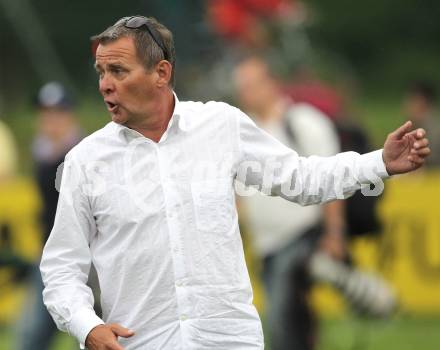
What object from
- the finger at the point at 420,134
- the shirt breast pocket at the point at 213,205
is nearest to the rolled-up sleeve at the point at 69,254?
the shirt breast pocket at the point at 213,205

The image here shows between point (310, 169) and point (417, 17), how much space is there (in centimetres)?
3059

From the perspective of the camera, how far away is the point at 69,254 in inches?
205

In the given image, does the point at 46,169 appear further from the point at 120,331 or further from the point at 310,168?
the point at 120,331

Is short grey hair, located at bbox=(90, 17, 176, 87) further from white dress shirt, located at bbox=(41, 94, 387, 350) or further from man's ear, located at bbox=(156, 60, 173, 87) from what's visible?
white dress shirt, located at bbox=(41, 94, 387, 350)

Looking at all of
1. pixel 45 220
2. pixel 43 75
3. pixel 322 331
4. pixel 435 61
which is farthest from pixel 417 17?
pixel 45 220

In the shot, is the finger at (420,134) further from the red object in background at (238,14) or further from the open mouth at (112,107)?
the red object in background at (238,14)

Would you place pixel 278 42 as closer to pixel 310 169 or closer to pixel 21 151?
pixel 21 151

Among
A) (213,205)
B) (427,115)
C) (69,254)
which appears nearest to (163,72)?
(213,205)

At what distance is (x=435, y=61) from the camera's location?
115 feet

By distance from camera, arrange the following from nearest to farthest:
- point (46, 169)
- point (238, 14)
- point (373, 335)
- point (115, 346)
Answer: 1. point (115, 346)
2. point (46, 169)
3. point (373, 335)
4. point (238, 14)

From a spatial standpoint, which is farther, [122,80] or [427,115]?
[427,115]

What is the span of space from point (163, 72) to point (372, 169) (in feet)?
2.89

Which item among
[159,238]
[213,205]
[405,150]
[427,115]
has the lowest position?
[159,238]

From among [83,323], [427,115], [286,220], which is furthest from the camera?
[427,115]
